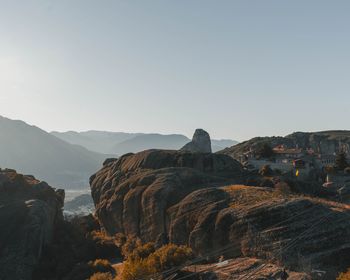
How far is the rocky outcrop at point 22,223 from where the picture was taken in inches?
1620

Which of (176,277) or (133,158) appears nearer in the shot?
(176,277)

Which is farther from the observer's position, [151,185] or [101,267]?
[151,185]

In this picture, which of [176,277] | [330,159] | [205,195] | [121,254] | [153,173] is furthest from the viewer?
[330,159]

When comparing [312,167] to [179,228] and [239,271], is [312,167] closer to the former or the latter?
[179,228]

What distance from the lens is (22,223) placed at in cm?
4553

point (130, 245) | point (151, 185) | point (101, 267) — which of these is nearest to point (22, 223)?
point (101, 267)

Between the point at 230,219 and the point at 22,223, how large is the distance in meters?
26.7

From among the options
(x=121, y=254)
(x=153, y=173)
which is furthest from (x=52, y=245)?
(x=153, y=173)

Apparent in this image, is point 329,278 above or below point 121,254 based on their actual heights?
above

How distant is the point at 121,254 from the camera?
4550 cm

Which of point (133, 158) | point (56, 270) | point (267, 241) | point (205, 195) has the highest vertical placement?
point (133, 158)

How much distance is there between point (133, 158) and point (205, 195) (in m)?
28.6

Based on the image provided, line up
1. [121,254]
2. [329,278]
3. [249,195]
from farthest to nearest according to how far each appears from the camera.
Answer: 1. [121,254]
2. [249,195]
3. [329,278]

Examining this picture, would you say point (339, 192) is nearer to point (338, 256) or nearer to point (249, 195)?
point (249, 195)
